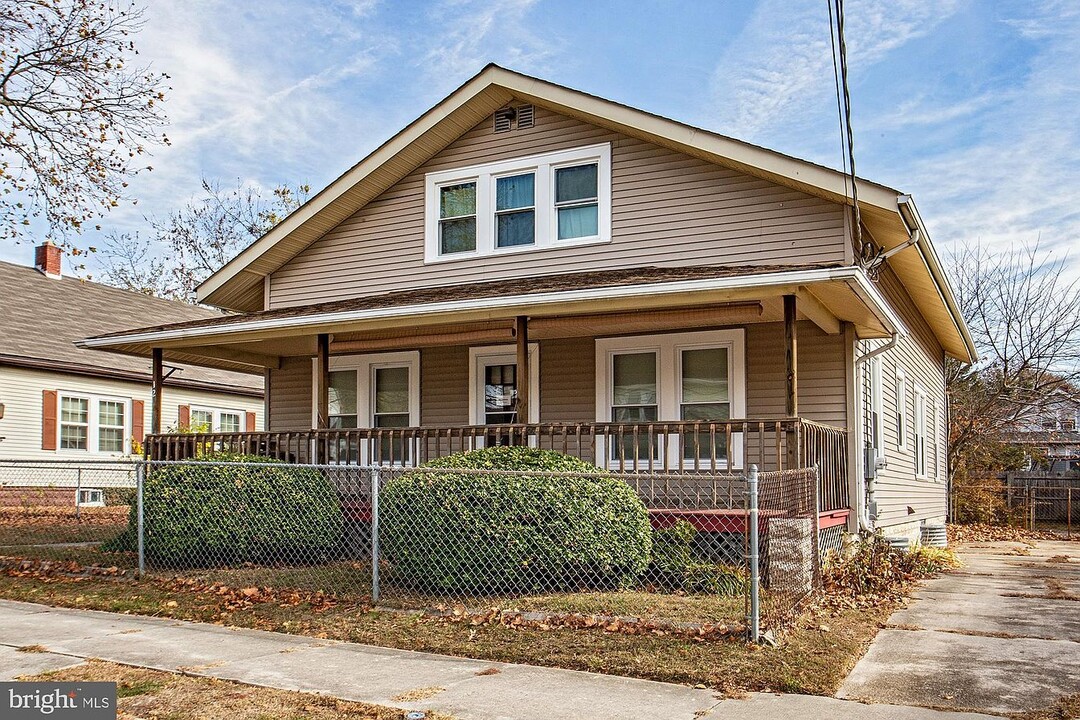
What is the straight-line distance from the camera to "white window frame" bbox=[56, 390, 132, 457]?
2242 centimetres

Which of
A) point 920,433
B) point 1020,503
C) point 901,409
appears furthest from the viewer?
point 1020,503

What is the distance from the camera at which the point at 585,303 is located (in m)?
10.9

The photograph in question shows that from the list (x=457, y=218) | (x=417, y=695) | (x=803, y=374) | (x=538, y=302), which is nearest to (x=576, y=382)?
(x=538, y=302)

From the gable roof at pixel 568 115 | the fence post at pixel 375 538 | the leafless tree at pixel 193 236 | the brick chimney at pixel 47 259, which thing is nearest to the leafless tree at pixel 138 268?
the leafless tree at pixel 193 236

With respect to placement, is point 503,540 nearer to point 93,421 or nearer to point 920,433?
point 920,433

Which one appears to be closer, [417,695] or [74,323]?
[417,695]

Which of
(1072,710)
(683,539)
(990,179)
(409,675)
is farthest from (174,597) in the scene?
(990,179)

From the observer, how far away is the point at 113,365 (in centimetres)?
2405

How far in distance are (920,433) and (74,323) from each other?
20640 mm

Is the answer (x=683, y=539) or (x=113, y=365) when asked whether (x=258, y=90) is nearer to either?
(x=113, y=365)

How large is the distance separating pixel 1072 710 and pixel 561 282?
744 cm

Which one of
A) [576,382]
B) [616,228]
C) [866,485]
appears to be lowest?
[866,485]

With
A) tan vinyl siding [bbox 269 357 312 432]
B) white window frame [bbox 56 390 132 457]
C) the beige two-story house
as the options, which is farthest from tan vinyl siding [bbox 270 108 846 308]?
white window frame [bbox 56 390 132 457]

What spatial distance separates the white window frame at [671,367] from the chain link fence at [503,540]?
1332 mm
